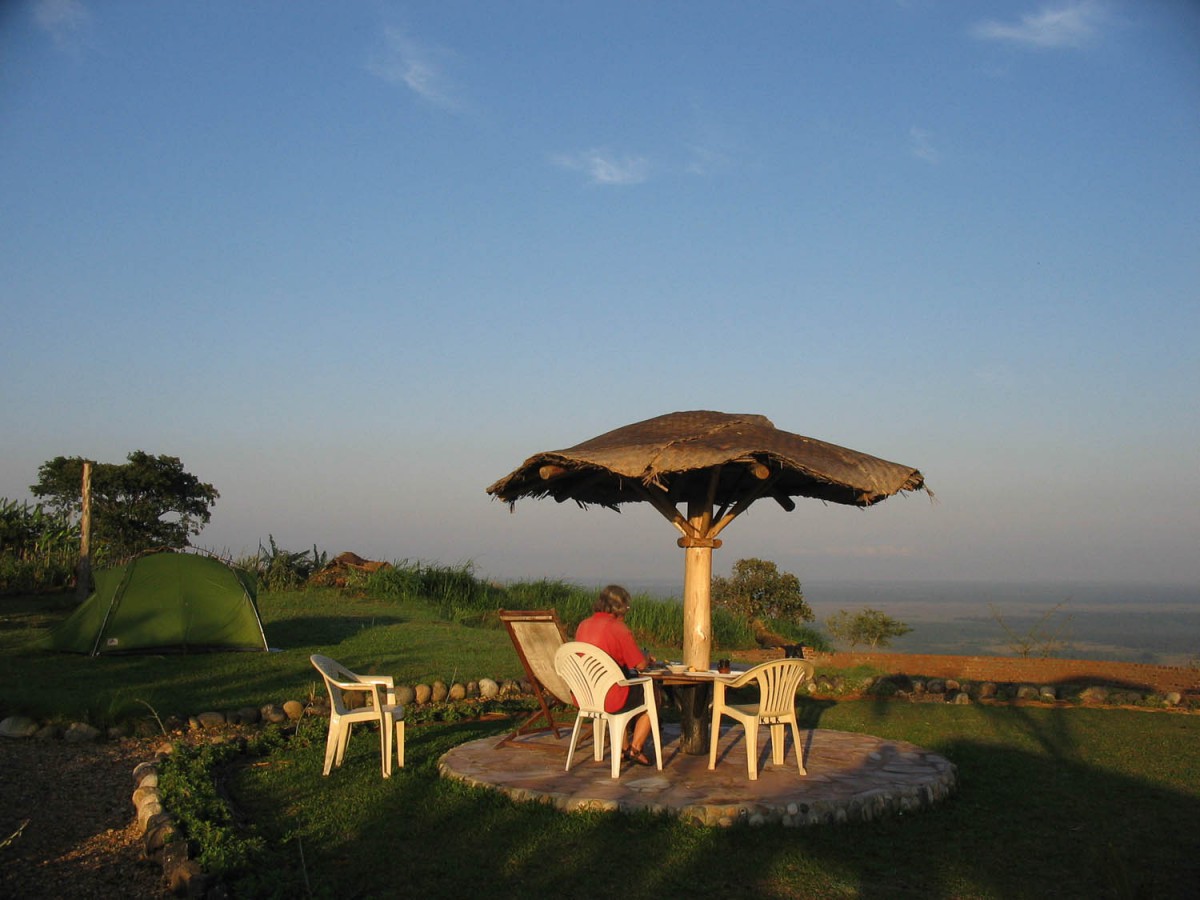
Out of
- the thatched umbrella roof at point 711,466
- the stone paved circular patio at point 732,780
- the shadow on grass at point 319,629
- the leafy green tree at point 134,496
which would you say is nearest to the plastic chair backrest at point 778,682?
the stone paved circular patio at point 732,780

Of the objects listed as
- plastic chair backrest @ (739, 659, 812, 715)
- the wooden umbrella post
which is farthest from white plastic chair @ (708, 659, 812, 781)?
the wooden umbrella post

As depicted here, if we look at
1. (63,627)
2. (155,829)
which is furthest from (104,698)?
(155,829)

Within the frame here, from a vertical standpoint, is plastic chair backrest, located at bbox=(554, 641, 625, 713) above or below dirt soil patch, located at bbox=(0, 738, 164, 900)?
above

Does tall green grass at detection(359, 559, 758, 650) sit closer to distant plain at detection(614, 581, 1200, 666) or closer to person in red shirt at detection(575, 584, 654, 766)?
distant plain at detection(614, 581, 1200, 666)

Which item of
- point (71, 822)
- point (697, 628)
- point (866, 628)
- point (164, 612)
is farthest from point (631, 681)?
point (866, 628)

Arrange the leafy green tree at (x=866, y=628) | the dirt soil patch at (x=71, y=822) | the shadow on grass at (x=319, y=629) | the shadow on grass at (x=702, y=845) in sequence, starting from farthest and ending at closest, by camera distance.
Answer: the leafy green tree at (x=866, y=628) → the shadow on grass at (x=319, y=629) → the dirt soil patch at (x=71, y=822) → the shadow on grass at (x=702, y=845)

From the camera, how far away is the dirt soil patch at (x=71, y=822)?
4341 millimetres

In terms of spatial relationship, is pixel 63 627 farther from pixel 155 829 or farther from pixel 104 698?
pixel 155 829

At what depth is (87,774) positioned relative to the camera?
6477mm

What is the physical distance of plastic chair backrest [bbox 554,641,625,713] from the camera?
587cm

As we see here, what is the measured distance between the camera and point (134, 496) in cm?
2988

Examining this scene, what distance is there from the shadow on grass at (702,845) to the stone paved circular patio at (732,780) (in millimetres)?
102

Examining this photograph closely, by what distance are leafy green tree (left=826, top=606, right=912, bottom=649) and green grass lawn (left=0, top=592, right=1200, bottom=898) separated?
10.0 m

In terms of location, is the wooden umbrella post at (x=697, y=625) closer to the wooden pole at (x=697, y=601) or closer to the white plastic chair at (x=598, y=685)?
the wooden pole at (x=697, y=601)
